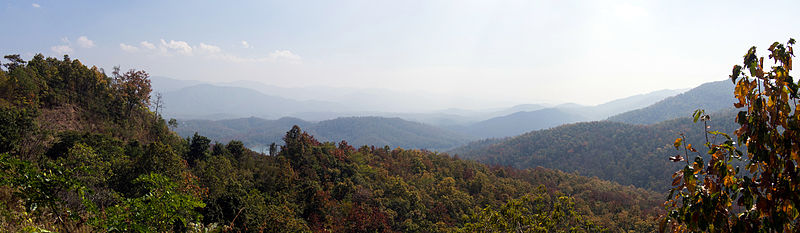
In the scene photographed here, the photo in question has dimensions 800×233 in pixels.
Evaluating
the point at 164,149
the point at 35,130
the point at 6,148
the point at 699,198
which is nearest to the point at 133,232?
the point at 699,198

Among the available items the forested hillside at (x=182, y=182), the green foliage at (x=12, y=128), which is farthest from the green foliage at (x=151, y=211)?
the green foliage at (x=12, y=128)

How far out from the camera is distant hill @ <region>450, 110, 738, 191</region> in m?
90.1

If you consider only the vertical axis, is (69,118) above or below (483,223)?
above

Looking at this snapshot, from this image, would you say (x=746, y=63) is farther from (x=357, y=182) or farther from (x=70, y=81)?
(x=70, y=81)

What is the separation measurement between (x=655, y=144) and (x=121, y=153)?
120m

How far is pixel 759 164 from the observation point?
262 centimetres

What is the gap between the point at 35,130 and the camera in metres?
17.1

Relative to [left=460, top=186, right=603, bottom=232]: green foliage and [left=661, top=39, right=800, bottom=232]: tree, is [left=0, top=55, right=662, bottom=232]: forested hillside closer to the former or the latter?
[left=460, top=186, right=603, bottom=232]: green foliage

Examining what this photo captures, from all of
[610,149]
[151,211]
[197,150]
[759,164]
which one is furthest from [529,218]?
[610,149]

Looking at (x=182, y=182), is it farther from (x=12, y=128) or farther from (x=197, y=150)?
(x=197, y=150)

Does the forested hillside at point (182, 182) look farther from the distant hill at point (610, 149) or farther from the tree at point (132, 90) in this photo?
the distant hill at point (610, 149)

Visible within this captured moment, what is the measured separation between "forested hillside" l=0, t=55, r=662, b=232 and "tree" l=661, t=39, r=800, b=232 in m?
4.67

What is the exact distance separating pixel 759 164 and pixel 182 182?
1886 cm

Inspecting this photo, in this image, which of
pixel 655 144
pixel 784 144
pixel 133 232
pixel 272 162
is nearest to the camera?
pixel 784 144
